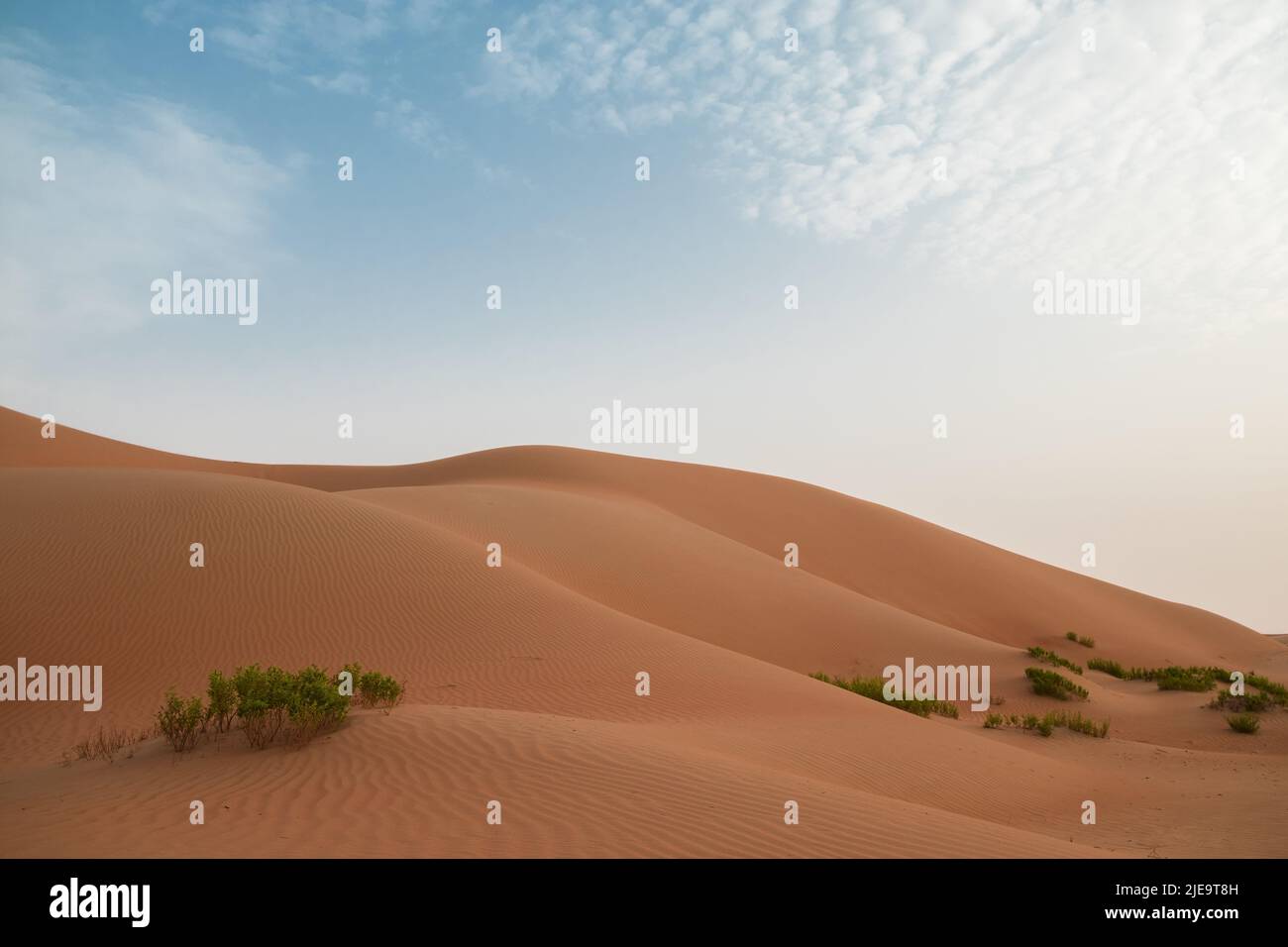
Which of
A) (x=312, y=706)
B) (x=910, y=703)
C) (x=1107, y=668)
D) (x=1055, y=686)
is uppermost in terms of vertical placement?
(x=312, y=706)

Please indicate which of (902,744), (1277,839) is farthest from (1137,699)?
(1277,839)

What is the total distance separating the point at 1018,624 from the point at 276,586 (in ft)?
108

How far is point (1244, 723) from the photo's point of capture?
49.9 feet

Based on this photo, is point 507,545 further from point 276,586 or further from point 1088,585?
point 1088,585

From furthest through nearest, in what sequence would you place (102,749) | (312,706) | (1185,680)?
1. (1185,680)
2. (102,749)
3. (312,706)

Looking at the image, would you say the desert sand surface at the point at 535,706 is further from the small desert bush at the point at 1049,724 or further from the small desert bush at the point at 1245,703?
the small desert bush at the point at 1245,703

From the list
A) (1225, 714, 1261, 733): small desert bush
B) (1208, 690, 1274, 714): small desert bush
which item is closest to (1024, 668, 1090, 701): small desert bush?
(1208, 690, 1274, 714): small desert bush

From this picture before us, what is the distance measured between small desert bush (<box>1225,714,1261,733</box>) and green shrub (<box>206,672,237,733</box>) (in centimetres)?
1765

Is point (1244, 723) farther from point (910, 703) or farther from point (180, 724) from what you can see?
point (180, 724)

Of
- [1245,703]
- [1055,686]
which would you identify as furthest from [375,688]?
[1245,703]

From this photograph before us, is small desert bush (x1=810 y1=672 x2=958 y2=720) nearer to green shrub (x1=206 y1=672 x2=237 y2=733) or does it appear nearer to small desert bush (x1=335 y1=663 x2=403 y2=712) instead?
small desert bush (x1=335 y1=663 x2=403 y2=712)

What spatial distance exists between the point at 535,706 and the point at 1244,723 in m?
13.8

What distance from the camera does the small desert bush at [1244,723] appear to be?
1513 centimetres
